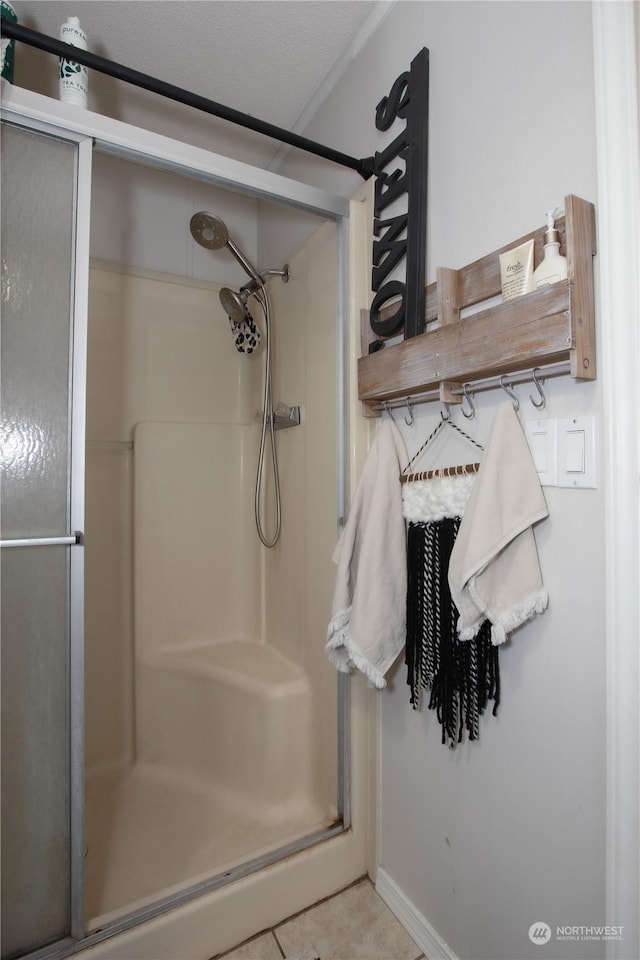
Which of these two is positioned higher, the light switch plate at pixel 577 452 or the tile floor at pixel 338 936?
the light switch plate at pixel 577 452

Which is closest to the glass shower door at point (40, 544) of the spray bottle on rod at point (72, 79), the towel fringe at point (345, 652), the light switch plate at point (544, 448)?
the spray bottle on rod at point (72, 79)

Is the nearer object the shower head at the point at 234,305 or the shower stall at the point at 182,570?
the shower stall at the point at 182,570

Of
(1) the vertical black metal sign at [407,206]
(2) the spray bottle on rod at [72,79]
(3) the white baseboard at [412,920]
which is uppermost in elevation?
(2) the spray bottle on rod at [72,79]

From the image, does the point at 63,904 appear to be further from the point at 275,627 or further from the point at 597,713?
the point at 597,713

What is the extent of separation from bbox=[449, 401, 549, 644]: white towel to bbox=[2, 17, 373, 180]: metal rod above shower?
978 mm

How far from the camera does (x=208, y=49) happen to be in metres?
1.48

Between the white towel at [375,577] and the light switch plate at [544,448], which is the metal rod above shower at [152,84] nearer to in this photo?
the white towel at [375,577]

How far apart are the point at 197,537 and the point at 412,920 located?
1.46 metres

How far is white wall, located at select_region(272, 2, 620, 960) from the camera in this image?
0.83 m

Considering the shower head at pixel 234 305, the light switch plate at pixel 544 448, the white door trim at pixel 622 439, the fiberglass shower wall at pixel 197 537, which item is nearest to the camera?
the white door trim at pixel 622 439

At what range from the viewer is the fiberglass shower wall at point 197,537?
63.1 inches

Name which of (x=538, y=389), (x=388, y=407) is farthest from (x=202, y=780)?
(x=538, y=389)

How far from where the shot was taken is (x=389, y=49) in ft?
4.36

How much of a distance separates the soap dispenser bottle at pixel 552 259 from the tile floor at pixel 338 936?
1.57 metres
